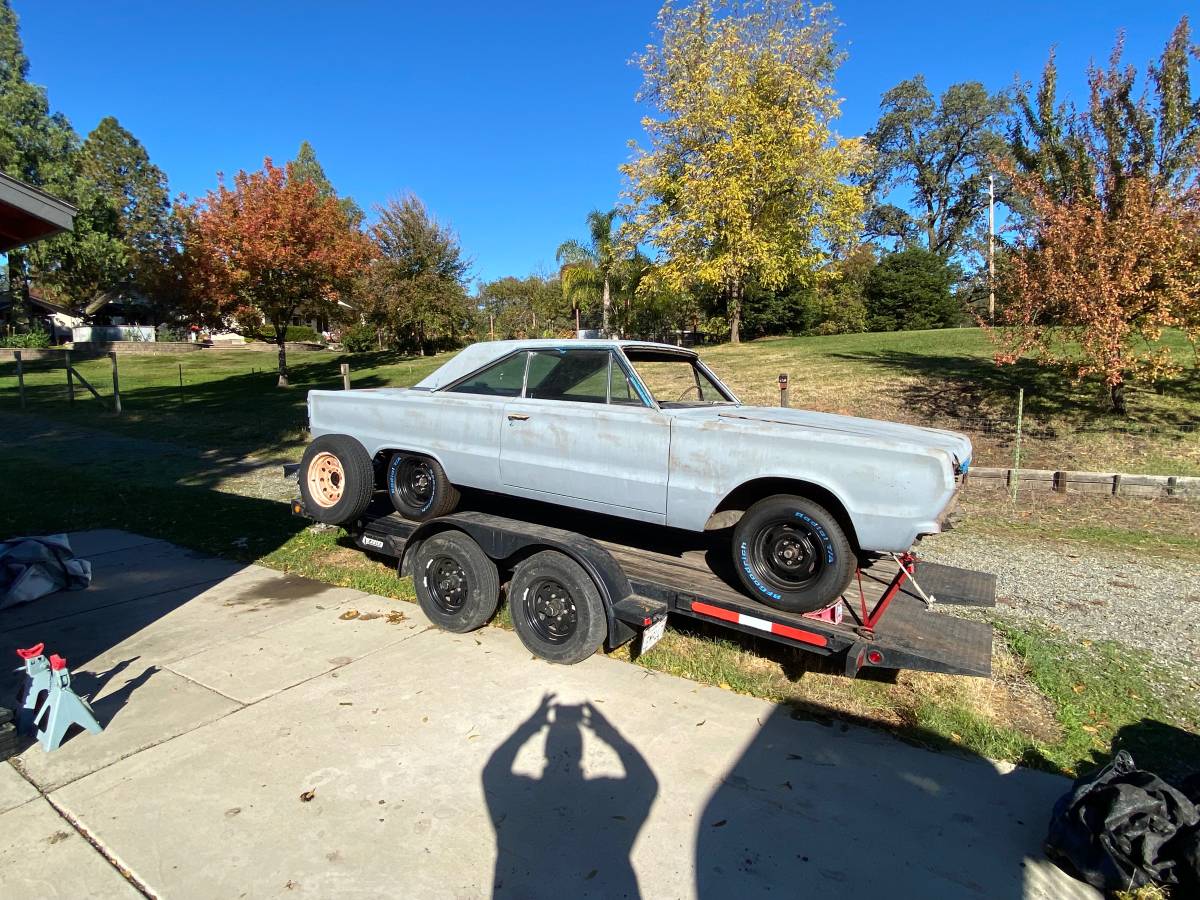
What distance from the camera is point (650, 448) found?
13.6 feet

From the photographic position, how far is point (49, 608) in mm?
5309

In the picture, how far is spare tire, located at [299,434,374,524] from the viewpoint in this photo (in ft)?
17.3

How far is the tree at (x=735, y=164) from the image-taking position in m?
20.3

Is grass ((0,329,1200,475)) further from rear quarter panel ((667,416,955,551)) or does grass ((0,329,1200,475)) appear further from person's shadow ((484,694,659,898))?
person's shadow ((484,694,659,898))

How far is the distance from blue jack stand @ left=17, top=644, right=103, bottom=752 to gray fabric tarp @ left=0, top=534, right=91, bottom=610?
2.36m

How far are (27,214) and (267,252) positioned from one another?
17553mm

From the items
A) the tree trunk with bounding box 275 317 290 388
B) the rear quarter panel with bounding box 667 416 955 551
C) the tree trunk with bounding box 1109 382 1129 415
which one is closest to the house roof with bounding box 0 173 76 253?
the rear quarter panel with bounding box 667 416 955 551

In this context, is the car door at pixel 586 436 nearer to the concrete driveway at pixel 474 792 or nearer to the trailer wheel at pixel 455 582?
the trailer wheel at pixel 455 582

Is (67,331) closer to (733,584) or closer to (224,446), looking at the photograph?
(224,446)

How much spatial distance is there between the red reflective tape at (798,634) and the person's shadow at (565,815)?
969 millimetres

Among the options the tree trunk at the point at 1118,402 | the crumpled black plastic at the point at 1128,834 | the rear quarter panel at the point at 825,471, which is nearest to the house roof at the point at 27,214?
the rear quarter panel at the point at 825,471

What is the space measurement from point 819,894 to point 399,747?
6.66ft

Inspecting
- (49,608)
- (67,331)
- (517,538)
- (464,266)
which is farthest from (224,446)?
(67,331)

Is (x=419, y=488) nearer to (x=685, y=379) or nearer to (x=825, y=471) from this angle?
(x=685, y=379)
